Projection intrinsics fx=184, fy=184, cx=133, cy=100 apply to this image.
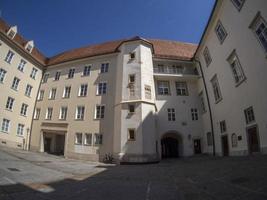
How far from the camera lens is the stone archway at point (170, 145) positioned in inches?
933

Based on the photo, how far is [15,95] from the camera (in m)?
25.3

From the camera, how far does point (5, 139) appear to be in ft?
75.6

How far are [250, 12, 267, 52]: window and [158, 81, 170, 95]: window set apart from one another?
1269 centimetres

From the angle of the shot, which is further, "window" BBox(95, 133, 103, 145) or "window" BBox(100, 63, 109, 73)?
"window" BBox(100, 63, 109, 73)

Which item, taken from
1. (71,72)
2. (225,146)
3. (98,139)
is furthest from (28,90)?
(225,146)

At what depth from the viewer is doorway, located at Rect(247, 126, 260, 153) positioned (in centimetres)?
1366

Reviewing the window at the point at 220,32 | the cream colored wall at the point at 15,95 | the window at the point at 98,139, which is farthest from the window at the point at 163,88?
the cream colored wall at the point at 15,95

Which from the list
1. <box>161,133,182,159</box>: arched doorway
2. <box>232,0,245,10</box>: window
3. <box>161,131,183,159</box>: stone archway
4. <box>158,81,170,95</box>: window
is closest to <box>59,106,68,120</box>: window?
<box>158,81,170,95</box>: window

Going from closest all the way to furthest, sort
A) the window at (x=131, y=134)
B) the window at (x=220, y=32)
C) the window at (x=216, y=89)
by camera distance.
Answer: the window at (x=220, y=32) → the window at (x=216, y=89) → the window at (x=131, y=134)

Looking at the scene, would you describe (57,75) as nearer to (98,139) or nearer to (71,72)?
(71,72)

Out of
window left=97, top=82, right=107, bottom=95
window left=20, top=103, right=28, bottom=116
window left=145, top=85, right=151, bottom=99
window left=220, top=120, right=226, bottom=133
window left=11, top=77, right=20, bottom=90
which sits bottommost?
window left=220, top=120, right=226, bottom=133

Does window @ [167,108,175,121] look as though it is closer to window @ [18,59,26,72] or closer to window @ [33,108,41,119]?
window @ [33,108,41,119]

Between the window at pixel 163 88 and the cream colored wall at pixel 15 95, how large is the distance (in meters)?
19.2

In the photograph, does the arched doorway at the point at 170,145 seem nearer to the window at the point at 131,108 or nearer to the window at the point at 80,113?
the window at the point at 131,108
